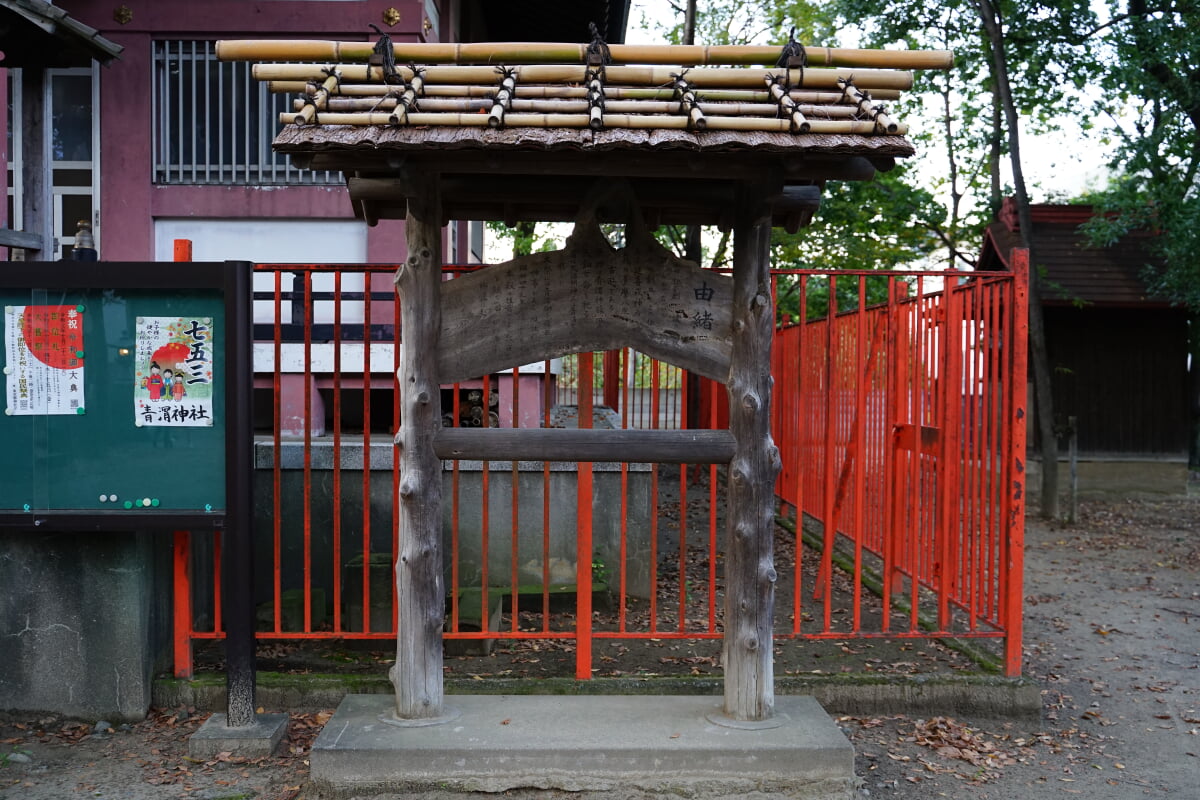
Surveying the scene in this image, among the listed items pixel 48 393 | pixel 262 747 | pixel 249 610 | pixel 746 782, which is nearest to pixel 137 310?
pixel 48 393

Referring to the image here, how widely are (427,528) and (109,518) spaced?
182 cm

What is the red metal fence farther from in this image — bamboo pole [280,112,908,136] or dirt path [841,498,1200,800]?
bamboo pole [280,112,908,136]

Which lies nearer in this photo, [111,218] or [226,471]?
[226,471]

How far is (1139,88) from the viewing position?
488 inches

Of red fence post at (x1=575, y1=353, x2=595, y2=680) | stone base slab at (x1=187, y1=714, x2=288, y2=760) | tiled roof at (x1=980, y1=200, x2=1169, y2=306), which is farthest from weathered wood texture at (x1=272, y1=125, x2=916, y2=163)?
tiled roof at (x1=980, y1=200, x2=1169, y2=306)

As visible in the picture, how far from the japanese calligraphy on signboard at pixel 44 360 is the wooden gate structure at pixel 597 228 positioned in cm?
173

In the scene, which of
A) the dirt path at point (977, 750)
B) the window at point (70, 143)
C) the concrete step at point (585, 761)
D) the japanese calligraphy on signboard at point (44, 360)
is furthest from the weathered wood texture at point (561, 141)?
the window at point (70, 143)

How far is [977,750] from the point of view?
17.7ft

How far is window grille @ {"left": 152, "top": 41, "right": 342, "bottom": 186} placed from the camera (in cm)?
962

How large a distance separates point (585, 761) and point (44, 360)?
11.8 ft

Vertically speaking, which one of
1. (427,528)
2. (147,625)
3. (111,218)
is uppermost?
(111,218)

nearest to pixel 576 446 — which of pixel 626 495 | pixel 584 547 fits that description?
pixel 584 547

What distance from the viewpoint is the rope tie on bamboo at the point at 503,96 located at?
13.3 feet

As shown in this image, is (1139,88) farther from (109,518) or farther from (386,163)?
(109,518)
